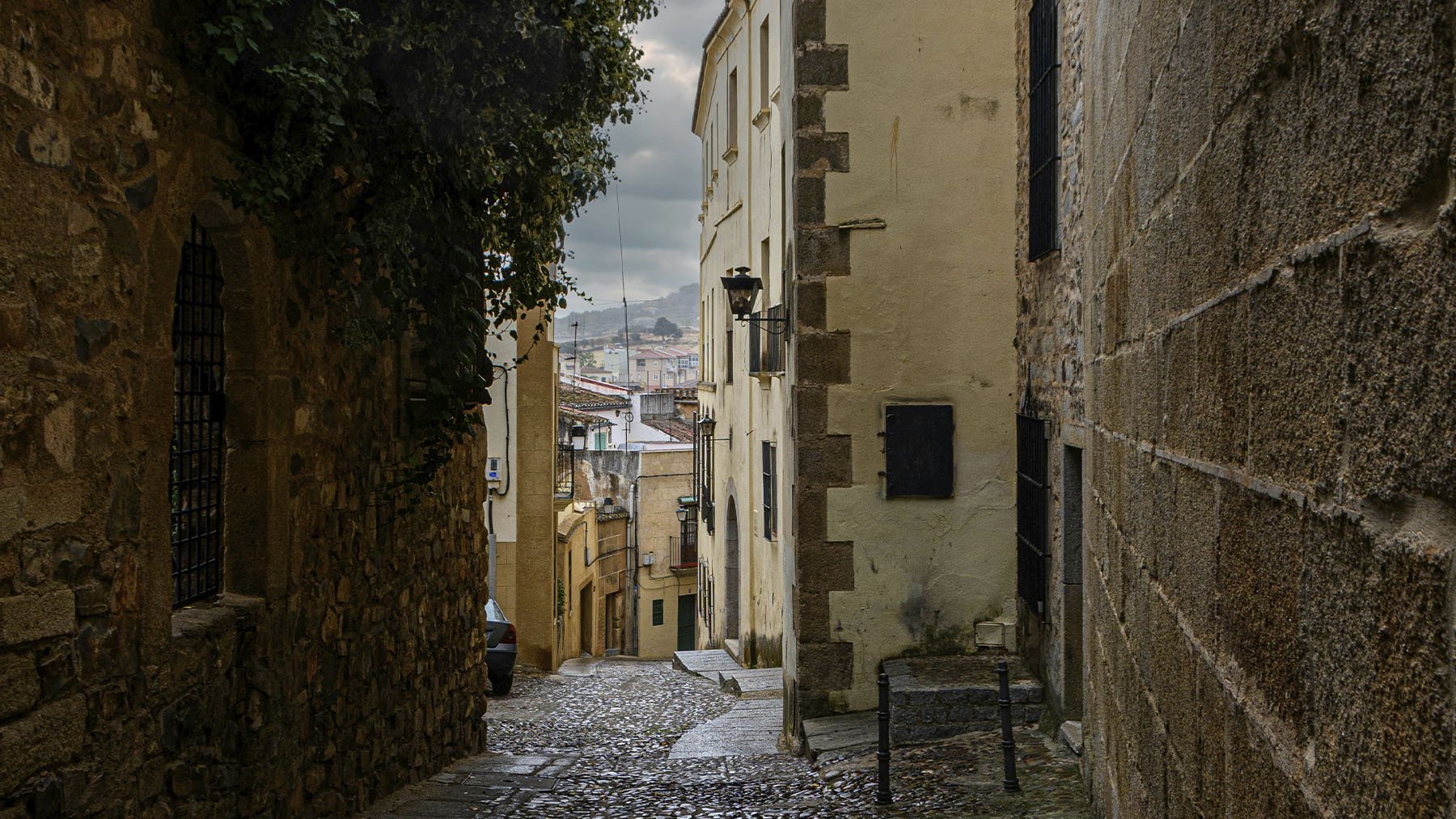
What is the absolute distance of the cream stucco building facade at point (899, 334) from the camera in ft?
30.9

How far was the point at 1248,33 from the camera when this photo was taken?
182cm

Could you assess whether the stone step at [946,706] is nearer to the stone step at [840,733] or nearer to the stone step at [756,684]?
the stone step at [840,733]

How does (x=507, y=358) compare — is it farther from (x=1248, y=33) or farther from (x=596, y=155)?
(x=1248, y=33)

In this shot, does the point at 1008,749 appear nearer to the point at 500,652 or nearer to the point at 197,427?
the point at 197,427

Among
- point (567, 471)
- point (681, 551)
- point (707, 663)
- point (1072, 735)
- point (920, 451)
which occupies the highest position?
point (920, 451)

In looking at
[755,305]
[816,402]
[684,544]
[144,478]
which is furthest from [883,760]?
[684,544]

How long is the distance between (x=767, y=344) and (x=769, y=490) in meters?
1.86

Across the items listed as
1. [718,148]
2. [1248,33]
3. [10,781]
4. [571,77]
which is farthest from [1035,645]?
[718,148]

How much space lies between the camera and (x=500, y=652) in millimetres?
14984

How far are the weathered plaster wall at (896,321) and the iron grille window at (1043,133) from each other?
854 millimetres

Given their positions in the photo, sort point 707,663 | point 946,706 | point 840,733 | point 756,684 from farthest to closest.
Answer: point 707,663, point 756,684, point 840,733, point 946,706

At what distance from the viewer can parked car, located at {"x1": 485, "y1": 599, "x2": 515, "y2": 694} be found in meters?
14.8

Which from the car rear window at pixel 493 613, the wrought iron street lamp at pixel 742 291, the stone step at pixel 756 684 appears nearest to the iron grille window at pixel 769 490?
the stone step at pixel 756 684

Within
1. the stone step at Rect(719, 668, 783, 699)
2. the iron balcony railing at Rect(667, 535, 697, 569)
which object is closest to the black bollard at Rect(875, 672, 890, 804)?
the stone step at Rect(719, 668, 783, 699)
